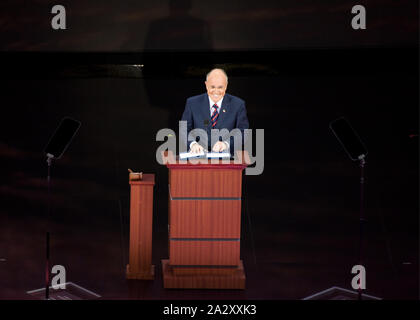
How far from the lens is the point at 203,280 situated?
16.4 ft

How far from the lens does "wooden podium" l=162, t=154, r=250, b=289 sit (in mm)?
4910

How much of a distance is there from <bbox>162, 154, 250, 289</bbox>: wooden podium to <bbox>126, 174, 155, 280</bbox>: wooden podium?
0.26m

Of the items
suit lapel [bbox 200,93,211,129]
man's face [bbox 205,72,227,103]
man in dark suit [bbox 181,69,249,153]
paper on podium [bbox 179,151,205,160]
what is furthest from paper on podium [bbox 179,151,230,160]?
man's face [bbox 205,72,227,103]

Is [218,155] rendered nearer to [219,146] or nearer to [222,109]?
[219,146]

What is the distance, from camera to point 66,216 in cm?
681

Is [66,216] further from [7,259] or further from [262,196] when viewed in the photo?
[262,196]

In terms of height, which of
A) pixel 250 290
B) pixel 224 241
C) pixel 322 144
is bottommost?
pixel 250 290

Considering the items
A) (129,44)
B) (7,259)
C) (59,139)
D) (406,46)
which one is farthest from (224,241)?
(406,46)

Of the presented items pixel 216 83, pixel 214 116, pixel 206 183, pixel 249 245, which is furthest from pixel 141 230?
pixel 249 245

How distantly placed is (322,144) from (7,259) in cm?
341

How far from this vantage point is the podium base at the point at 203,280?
501 cm

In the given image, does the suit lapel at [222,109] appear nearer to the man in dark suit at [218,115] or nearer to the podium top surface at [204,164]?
the man in dark suit at [218,115]

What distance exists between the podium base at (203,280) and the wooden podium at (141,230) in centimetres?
28

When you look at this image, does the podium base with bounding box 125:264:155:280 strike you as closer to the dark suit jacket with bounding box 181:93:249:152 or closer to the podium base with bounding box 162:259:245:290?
the podium base with bounding box 162:259:245:290
